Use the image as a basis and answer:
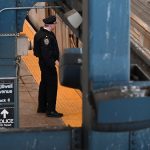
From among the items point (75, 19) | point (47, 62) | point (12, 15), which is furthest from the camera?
point (47, 62)

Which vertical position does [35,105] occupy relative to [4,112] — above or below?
above

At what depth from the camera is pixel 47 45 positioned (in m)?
9.23

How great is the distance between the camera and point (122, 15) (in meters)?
3.58

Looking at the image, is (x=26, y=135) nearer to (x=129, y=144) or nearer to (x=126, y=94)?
(x=129, y=144)

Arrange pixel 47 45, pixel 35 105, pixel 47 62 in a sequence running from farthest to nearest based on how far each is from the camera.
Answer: pixel 35 105
pixel 47 62
pixel 47 45

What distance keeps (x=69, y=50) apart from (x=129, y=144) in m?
0.76

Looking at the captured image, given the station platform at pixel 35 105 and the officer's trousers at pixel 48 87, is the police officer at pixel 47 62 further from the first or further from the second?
the station platform at pixel 35 105

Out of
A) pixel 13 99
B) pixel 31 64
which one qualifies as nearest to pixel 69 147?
pixel 13 99

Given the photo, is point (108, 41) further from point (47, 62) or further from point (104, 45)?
point (47, 62)

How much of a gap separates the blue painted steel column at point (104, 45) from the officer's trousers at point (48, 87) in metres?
5.87

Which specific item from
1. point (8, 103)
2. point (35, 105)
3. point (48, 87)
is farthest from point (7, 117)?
point (35, 105)

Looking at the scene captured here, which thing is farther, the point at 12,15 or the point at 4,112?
the point at 4,112

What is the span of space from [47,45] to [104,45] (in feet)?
18.5

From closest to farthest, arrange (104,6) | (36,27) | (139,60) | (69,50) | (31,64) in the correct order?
(104,6) < (69,50) < (139,60) < (31,64) < (36,27)
